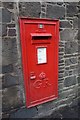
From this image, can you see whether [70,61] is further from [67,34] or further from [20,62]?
[20,62]

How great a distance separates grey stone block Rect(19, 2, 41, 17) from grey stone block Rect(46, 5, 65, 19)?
0.73ft

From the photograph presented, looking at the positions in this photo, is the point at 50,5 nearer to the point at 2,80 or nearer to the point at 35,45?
the point at 35,45

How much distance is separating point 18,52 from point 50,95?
1101 millimetres

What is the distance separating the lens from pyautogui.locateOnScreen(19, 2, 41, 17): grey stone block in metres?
3.22

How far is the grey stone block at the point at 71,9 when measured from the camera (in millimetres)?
3848

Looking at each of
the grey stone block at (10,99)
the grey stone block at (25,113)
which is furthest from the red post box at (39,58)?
the grey stone block at (10,99)

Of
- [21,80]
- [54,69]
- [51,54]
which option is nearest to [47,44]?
[51,54]

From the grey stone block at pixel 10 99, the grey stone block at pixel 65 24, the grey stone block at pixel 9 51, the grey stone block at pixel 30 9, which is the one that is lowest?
the grey stone block at pixel 10 99

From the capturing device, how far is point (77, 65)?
13.9 ft

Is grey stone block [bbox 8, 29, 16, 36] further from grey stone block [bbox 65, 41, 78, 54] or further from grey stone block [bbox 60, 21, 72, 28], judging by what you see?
grey stone block [bbox 65, 41, 78, 54]

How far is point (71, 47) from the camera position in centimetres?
404

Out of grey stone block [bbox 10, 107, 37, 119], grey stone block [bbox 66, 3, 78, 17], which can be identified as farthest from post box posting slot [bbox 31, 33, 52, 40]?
grey stone block [bbox 10, 107, 37, 119]

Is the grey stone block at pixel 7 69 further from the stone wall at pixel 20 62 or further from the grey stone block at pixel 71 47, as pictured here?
the grey stone block at pixel 71 47

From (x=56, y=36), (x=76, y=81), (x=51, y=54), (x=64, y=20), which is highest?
(x=64, y=20)
